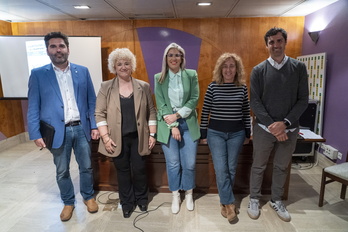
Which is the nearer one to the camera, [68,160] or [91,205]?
[68,160]

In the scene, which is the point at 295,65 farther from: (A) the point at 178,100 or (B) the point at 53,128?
(B) the point at 53,128

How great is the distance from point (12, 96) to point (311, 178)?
4.96 m

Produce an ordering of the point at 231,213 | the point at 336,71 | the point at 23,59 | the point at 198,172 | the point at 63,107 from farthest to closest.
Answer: the point at 23,59 → the point at 336,71 → the point at 198,172 → the point at 231,213 → the point at 63,107

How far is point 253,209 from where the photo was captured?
223cm

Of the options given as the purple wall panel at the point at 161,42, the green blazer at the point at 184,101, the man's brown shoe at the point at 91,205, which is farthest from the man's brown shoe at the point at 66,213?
the purple wall panel at the point at 161,42

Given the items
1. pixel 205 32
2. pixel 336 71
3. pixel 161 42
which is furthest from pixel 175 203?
pixel 205 32

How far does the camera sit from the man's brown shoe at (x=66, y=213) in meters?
2.22

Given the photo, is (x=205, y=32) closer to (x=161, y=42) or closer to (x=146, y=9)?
(x=161, y=42)

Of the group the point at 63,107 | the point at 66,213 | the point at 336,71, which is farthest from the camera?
the point at 336,71

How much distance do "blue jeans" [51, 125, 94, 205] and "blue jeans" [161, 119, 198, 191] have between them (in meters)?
0.73

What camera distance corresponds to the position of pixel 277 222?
216 centimetres

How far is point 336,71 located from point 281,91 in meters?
1.76

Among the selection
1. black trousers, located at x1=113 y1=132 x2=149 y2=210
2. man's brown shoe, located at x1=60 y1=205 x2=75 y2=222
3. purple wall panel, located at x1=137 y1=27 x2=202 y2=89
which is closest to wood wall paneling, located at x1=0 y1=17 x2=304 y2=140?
purple wall panel, located at x1=137 y1=27 x2=202 y2=89

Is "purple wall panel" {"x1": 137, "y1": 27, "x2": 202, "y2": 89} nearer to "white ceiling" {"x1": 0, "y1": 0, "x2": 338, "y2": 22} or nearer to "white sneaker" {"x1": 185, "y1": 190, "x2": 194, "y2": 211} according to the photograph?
"white ceiling" {"x1": 0, "y1": 0, "x2": 338, "y2": 22}
